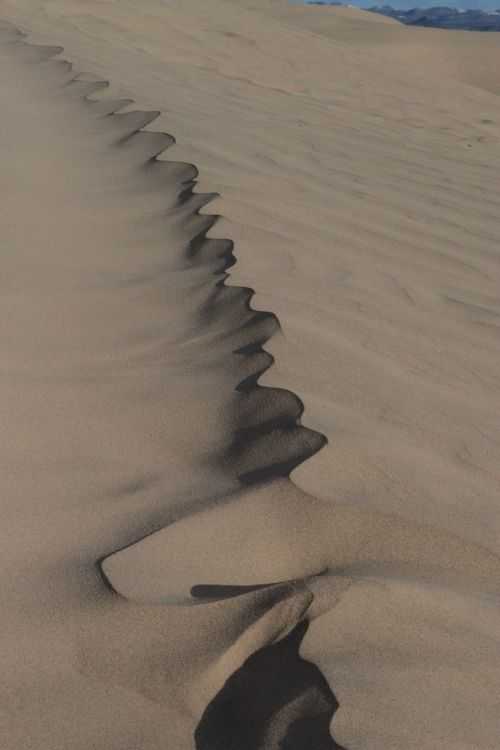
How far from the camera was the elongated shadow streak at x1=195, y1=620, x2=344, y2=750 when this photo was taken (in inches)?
38.5

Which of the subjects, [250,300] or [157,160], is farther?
[157,160]

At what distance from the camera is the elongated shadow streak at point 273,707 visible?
979 millimetres

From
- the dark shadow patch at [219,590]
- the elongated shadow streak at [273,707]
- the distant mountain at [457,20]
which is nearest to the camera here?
the elongated shadow streak at [273,707]

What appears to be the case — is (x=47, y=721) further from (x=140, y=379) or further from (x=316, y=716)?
(x=140, y=379)

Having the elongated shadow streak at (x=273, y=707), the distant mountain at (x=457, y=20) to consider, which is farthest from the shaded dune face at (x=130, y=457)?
the distant mountain at (x=457, y=20)

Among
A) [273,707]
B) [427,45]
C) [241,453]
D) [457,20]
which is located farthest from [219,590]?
[457,20]

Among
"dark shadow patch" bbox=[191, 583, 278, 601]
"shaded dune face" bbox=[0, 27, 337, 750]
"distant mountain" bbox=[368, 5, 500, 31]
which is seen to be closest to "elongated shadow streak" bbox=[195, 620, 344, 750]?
"shaded dune face" bbox=[0, 27, 337, 750]

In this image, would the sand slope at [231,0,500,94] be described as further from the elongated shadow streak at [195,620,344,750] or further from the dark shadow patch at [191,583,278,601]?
the elongated shadow streak at [195,620,344,750]

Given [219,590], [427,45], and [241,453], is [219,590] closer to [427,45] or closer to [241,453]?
[241,453]

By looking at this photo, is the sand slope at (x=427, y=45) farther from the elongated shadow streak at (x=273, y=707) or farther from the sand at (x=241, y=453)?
the elongated shadow streak at (x=273, y=707)

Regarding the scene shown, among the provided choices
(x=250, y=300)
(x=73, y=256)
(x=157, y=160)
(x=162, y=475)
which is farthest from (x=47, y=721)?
(x=157, y=160)

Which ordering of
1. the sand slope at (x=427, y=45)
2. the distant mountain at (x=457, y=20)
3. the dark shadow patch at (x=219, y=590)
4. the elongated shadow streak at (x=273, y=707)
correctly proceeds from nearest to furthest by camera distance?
the elongated shadow streak at (x=273, y=707), the dark shadow patch at (x=219, y=590), the sand slope at (x=427, y=45), the distant mountain at (x=457, y=20)

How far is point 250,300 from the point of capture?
2268 mm

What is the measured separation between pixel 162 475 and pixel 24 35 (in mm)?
6904
